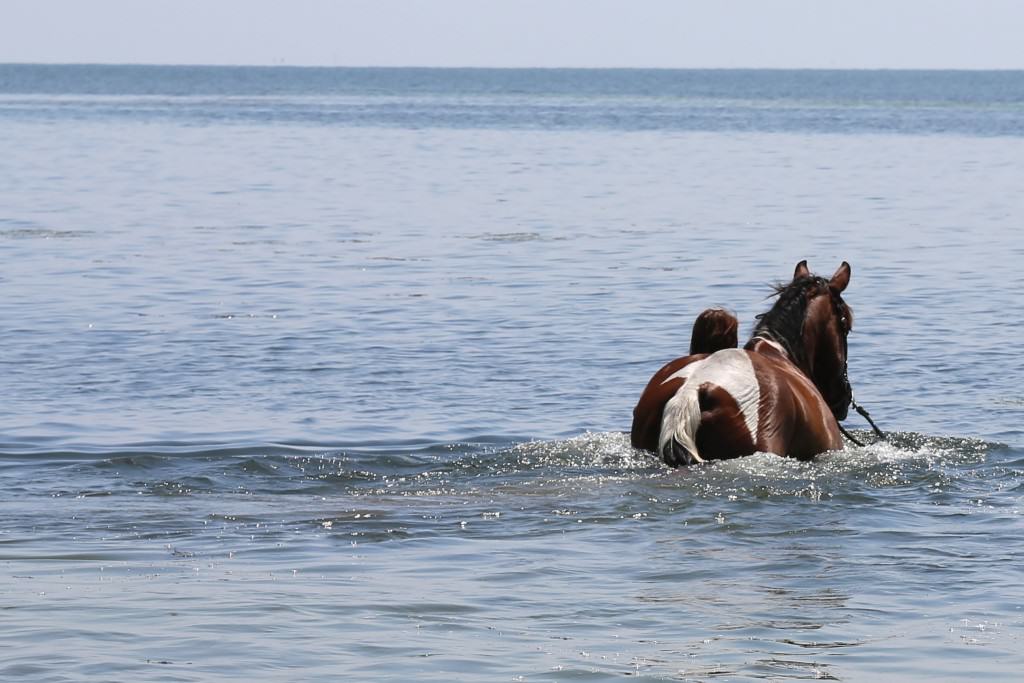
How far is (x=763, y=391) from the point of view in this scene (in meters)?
9.10

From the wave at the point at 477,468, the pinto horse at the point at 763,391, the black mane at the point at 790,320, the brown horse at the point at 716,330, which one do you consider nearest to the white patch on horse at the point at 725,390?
the pinto horse at the point at 763,391

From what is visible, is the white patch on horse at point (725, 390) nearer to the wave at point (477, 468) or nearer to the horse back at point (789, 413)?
the horse back at point (789, 413)

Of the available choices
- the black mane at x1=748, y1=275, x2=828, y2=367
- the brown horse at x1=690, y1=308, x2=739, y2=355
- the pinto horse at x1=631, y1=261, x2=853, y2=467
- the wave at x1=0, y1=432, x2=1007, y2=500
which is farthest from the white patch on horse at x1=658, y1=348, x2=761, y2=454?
the black mane at x1=748, y1=275, x2=828, y2=367

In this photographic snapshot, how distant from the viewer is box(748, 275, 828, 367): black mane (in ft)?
32.9

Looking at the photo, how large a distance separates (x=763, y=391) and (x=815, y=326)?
1243 millimetres

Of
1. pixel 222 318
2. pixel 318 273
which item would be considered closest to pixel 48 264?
pixel 318 273

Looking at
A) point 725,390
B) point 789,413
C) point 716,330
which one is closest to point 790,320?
point 716,330

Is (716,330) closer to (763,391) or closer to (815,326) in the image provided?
(763,391)

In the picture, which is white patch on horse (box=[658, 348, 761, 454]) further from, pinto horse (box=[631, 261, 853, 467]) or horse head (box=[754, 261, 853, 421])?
horse head (box=[754, 261, 853, 421])

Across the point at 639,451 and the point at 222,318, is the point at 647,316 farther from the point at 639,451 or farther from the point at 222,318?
the point at 639,451

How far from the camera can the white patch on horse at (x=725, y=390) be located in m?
9.03

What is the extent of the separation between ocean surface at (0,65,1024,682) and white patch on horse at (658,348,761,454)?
0.22 m

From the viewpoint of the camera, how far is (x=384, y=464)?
35.5 ft

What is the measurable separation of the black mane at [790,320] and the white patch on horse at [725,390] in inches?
36.2
